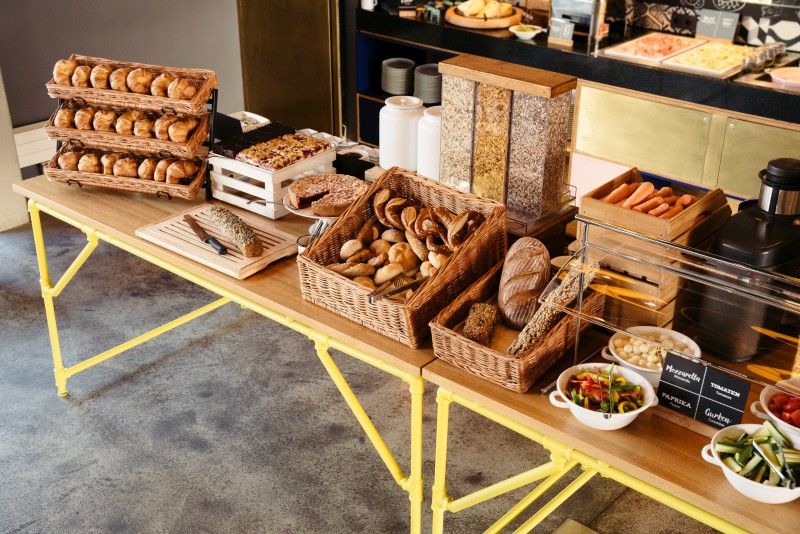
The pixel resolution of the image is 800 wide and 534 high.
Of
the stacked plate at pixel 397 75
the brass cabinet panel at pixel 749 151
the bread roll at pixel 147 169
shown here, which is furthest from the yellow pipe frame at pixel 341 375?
the stacked plate at pixel 397 75

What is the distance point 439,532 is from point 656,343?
2.41ft

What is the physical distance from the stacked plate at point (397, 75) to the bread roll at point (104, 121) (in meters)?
2.40

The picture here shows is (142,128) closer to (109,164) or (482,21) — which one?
(109,164)

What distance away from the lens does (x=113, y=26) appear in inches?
183

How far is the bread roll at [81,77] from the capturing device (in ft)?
8.64

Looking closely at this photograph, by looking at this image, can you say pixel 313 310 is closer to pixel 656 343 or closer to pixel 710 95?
pixel 656 343

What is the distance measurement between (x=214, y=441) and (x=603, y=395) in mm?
1663

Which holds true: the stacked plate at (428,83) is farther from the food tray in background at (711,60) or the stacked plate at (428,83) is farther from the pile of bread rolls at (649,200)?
the pile of bread rolls at (649,200)

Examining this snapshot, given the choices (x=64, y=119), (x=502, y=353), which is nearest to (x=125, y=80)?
(x=64, y=119)

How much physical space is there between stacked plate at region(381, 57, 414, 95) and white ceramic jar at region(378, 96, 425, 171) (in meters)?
2.33

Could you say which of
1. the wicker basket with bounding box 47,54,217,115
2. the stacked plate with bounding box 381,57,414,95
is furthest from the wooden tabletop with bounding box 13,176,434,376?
the stacked plate with bounding box 381,57,414,95

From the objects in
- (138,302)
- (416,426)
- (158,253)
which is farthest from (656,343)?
(138,302)

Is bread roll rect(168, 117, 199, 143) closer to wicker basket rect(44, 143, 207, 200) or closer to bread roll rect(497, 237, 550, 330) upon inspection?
wicker basket rect(44, 143, 207, 200)

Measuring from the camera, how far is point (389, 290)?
6.23 ft
